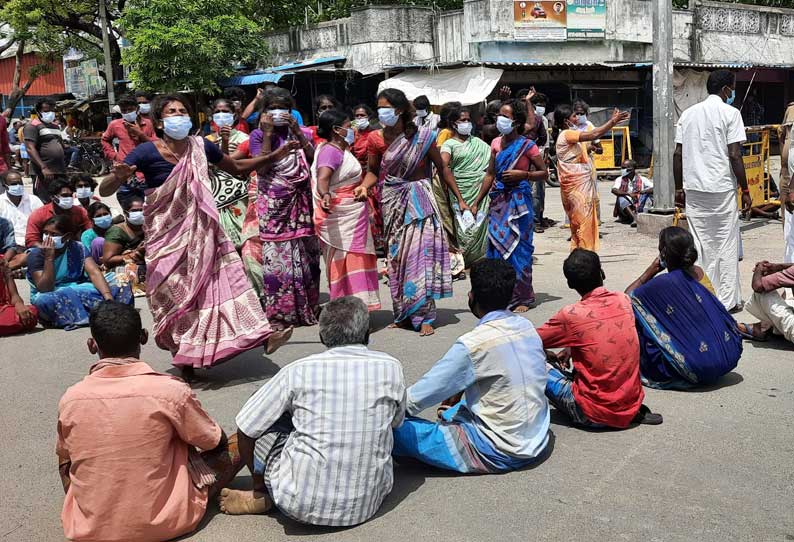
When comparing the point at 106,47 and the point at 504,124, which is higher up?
the point at 106,47

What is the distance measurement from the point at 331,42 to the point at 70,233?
676 inches

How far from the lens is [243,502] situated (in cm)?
373

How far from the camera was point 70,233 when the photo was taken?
296 inches

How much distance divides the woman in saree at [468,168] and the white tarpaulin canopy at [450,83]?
10.4m

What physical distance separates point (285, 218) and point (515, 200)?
200 cm

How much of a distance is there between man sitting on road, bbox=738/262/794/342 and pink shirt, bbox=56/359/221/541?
397cm

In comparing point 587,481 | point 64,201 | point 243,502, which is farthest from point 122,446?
point 64,201

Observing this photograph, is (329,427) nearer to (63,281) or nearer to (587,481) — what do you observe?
(587,481)

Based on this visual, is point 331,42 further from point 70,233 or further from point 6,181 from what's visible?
point 70,233

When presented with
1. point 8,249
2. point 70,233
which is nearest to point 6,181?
point 8,249

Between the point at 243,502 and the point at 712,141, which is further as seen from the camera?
the point at 712,141

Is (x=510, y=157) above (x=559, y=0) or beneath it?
beneath

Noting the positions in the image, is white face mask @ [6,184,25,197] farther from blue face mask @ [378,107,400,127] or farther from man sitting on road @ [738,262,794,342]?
man sitting on road @ [738,262,794,342]

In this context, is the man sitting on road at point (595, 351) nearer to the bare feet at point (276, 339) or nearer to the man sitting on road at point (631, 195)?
the bare feet at point (276, 339)
